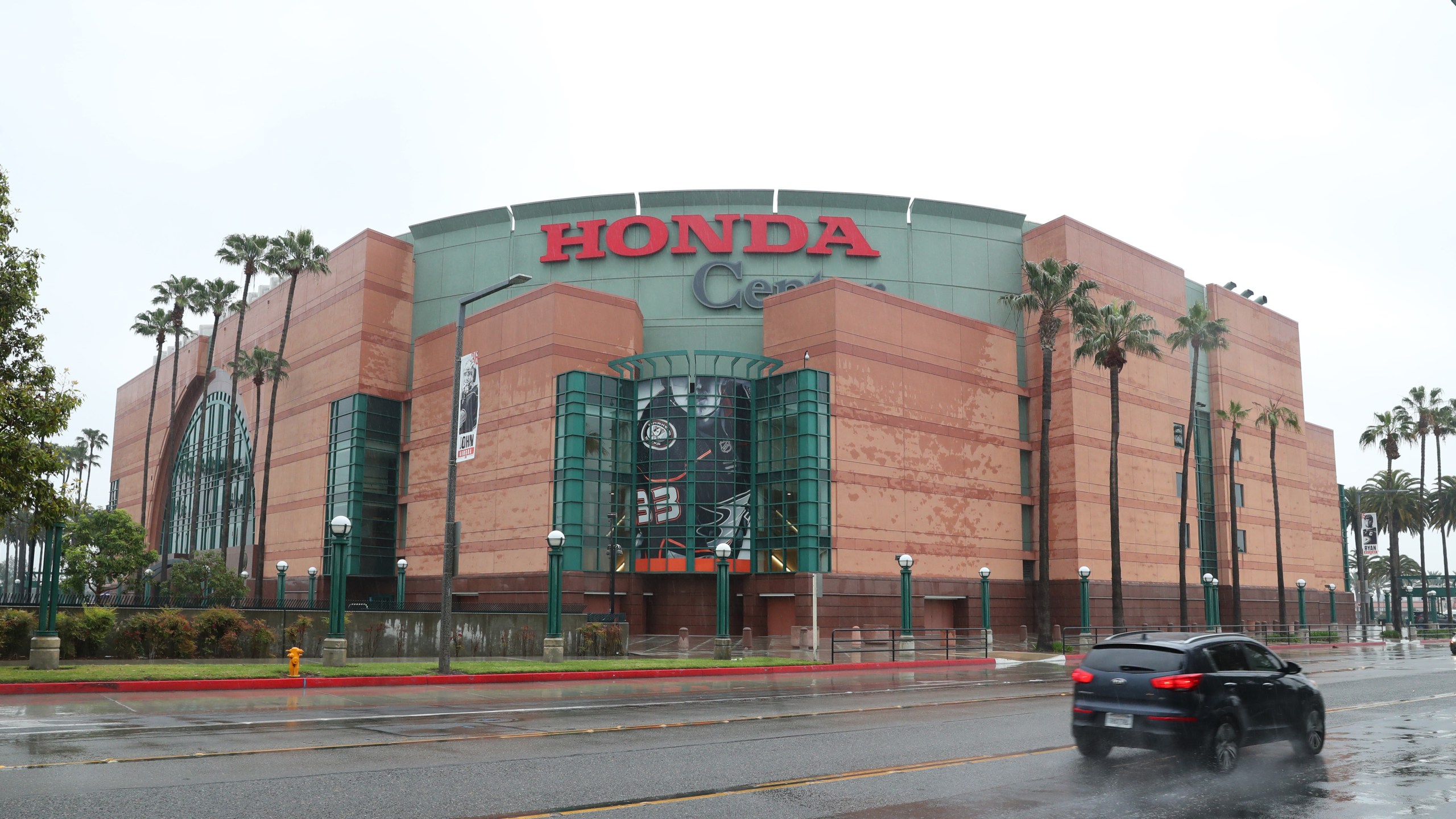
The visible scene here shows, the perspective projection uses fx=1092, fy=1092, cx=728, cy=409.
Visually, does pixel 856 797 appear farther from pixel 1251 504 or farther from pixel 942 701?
pixel 1251 504

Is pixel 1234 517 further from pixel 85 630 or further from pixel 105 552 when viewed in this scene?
pixel 105 552

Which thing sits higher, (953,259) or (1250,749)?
(953,259)

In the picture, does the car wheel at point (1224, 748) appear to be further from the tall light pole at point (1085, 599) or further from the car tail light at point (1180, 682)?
the tall light pole at point (1085, 599)

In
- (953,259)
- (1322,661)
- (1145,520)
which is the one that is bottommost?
(1322,661)

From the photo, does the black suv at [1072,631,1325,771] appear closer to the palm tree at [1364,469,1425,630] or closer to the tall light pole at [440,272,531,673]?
the tall light pole at [440,272,531,673]

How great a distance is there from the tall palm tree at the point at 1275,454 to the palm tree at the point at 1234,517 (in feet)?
5.55

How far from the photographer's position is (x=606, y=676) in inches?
1086

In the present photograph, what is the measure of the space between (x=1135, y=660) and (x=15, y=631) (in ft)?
79.2

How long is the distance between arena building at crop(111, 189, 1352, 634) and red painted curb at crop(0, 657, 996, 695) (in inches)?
575

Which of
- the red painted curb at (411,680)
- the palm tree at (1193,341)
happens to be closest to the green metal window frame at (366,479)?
the red painted curb at (411,680)

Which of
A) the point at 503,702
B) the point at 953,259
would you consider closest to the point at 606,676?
the point at 503,702

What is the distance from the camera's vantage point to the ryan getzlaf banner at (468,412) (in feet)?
90.0

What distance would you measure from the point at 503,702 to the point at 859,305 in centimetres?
3344

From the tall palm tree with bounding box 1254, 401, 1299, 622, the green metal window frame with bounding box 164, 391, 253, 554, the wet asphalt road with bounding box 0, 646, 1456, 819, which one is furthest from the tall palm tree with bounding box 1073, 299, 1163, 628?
the green metal window frame with bounding box 164, 391, 253, 554
